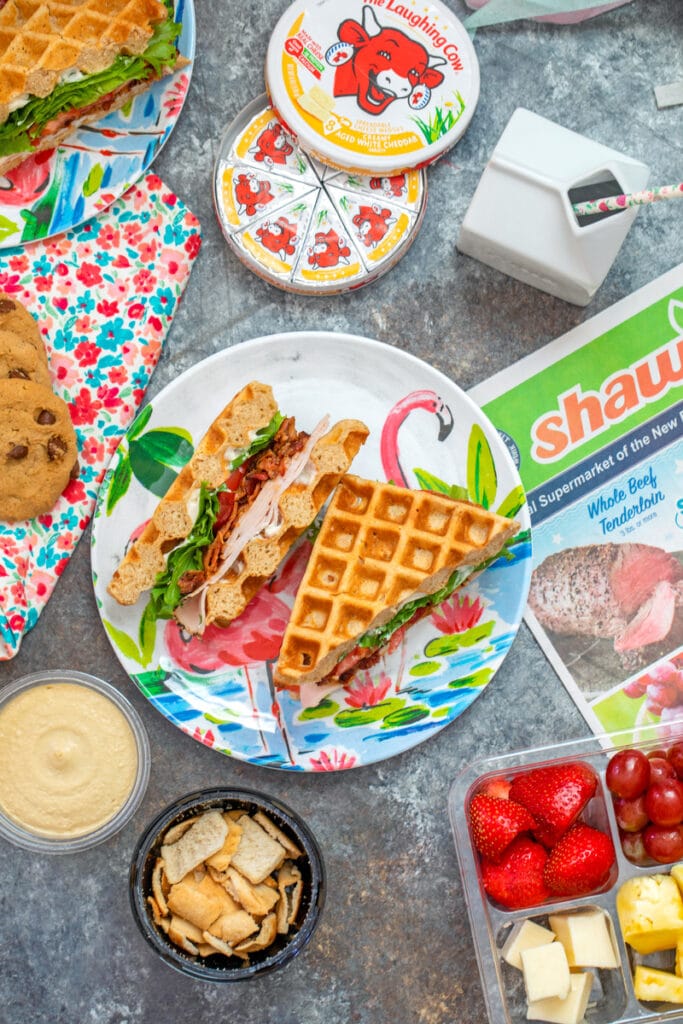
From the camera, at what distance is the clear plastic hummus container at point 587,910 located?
2.37 metres

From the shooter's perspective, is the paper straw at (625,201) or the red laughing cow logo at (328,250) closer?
the paper straw at (625,201)

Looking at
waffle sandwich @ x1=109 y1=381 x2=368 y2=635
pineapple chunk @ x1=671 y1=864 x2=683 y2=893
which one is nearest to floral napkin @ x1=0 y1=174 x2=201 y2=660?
waffle sandwich @ x1=109 y1=381 x2=368 y2=635

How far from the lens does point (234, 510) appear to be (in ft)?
7.95

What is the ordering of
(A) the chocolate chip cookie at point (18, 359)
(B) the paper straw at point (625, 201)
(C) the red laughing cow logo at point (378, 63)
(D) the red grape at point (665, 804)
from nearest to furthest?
1. (B) the paper straw at point (625, 201)
2. (D) the red grape at point (665, 804)
3. (A) the chocolate chip cookie at point (18, 359)
4. (C) the red laughing cow logo at point (378, 63)

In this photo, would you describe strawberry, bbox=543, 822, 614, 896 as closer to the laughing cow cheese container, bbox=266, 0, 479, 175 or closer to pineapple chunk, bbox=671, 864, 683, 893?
pineapple chunk, bbox=671, 864, 683, 893

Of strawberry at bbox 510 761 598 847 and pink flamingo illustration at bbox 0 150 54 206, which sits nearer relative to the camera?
strawberry at bbox 510 761 598 847

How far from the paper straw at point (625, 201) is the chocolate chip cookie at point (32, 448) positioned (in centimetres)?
129

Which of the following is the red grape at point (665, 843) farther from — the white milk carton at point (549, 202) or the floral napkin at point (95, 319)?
the floral napkin at point (95, 319)

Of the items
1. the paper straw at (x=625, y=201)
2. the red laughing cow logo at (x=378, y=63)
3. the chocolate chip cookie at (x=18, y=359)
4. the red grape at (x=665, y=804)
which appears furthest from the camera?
the red laughing cow logo at (x=378, y=63)

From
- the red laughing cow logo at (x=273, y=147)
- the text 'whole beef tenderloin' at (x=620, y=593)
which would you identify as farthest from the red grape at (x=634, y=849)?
the red laughing cow logo at (x=273, y=147)

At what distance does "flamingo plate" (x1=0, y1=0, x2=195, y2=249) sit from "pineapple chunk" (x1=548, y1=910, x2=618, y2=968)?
2.02 m

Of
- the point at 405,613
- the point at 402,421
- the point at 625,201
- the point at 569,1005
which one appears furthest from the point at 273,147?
the point at 569,1005

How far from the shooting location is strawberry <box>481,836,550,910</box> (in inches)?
93.2

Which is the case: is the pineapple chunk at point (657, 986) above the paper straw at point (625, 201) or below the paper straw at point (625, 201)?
below
